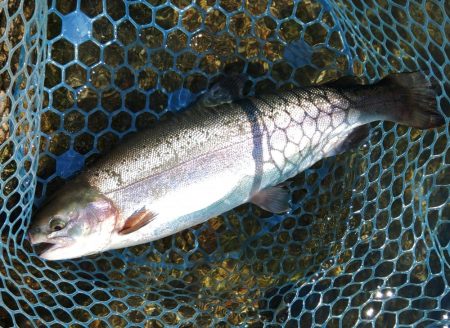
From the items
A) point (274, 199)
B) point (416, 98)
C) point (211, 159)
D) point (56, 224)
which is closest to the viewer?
point (56, 224)

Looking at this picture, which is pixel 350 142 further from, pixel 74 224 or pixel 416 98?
pixel 74 224

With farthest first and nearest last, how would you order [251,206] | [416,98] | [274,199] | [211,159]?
[251,206] < [274,199] < [416,98] < [211,159]

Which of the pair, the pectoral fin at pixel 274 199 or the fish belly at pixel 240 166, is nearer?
the fish belly at pixel 240 166

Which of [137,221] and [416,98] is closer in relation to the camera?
[137,221]

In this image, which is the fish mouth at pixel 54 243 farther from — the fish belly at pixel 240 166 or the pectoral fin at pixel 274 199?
the pectoral fin at pixel 274 199

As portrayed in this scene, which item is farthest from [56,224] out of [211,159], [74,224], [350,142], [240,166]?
[350,142]

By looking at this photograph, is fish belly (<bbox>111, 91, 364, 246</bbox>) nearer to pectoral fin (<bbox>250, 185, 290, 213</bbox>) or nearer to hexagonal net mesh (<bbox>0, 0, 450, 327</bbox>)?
pectoral fin (<bbox>250, 185, 290, 213</bbox>)

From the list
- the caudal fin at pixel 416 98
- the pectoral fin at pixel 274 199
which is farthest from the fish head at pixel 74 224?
the caudal fin at pixel 416 98

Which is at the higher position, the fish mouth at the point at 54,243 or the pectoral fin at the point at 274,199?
the fish mouth at the point at 54,243
